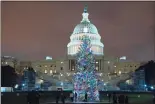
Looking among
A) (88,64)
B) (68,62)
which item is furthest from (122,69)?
(88,64)

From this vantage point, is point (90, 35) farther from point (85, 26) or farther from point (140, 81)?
point (140, 81)

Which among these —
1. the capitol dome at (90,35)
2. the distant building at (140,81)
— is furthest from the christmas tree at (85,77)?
the capitol dome at (90,35)

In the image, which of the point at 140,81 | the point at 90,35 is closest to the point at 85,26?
the point at 90,35

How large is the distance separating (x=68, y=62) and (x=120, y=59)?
1141cm

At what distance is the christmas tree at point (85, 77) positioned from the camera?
21531mm

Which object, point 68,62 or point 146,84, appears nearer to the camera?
point 146,84

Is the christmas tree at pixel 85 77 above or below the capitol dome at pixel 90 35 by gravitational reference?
below

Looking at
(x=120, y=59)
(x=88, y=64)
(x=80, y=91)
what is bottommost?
(x=80, y=91)

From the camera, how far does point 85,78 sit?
861 inches

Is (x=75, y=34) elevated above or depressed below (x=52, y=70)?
above

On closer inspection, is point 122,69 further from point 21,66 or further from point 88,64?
point 88,64

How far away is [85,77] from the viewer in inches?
861

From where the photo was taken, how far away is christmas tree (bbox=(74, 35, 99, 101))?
21.5 meters

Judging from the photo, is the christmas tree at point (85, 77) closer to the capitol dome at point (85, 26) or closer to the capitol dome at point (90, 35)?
the capitol dome at point (90, 35)
